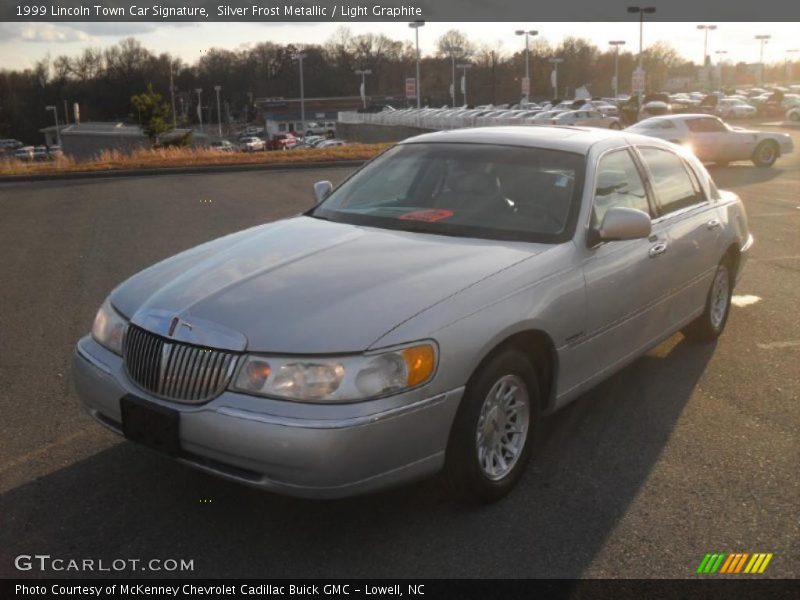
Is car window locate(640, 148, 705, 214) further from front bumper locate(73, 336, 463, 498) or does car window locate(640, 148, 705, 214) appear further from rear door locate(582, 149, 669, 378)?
front bumper locate(73, 336, 463, 498)

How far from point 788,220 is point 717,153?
9685mm

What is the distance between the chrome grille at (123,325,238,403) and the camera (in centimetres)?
340

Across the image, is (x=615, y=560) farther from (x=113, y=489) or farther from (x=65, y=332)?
(x=65, y=332)

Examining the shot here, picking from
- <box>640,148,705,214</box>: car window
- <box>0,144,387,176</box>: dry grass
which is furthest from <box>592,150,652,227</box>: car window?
<box>0,144,387,176</box>: dry grass

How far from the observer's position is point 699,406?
5.18m

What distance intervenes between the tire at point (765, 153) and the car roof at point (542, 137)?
1856cm

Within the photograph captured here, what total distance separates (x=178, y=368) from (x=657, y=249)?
3026 mm

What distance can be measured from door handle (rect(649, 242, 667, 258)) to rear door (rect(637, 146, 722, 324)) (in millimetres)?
48

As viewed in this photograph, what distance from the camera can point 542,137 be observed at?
523 centimetres

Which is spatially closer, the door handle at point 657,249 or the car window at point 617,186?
the car window at point 617,186

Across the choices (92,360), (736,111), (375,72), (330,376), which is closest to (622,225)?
(330,376)

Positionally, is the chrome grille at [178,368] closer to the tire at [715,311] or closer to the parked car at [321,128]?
the tire at [715,311]

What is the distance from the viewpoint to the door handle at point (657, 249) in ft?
16.6

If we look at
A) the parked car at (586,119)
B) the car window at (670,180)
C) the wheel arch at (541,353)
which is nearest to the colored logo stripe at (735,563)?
the wheel arch at (541,353)
